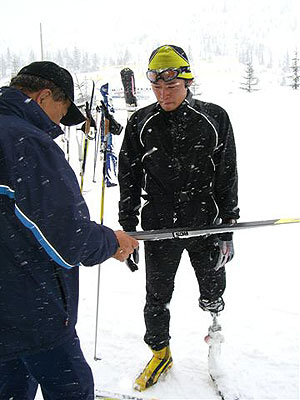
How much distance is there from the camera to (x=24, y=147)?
132 cm

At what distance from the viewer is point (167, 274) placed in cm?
253

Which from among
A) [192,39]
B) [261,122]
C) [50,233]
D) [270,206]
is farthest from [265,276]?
[192,39]

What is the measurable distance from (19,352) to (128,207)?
48.1 inches

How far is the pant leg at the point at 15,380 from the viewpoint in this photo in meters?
1.68

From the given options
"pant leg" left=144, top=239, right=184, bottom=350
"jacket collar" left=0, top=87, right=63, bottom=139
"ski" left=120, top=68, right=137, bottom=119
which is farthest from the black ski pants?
"ski" left=120, top=68, right=137, bottom=119

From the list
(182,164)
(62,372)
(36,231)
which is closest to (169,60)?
(182,164)

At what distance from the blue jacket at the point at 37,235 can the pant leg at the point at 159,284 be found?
88cm

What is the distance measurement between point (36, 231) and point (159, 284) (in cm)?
134

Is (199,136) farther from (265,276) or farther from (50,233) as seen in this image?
(265,276)

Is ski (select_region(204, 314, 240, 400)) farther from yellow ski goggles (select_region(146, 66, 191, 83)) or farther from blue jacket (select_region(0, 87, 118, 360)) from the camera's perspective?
yellow ski goggles (select_region(146, 66, 191, 83))

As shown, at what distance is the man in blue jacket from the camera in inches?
52.7

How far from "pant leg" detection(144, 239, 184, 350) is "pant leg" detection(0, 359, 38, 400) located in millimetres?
982

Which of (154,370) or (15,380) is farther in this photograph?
(154,370)

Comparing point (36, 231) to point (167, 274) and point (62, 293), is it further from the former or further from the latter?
point (167, 274)
